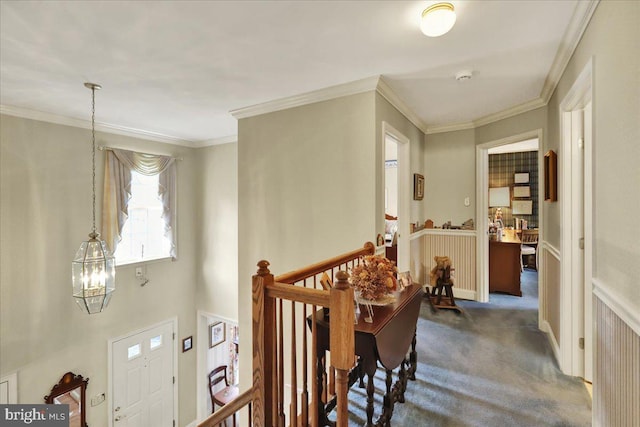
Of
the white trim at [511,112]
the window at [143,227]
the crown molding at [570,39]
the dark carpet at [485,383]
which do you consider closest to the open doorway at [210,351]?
the window at [143,227]

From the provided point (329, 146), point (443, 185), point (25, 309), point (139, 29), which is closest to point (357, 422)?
point (329, 146)

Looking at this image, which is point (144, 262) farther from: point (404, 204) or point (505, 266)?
point (505, 266)

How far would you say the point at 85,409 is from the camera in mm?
3902

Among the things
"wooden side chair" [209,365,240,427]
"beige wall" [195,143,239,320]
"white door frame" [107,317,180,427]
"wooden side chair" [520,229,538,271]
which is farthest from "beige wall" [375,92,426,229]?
"wooden side chair" [209,365,240,427]

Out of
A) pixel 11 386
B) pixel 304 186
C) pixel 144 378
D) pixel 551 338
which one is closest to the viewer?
pixel 551 338

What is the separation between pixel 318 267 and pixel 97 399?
4237mm

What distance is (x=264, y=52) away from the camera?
7.32ft

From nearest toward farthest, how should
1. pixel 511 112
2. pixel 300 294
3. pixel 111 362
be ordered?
pixel 300 294 → pixel 511 112 → pixel 111 362

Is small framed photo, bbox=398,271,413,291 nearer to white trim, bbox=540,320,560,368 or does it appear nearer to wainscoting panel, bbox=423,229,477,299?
white trim, bbox=540,320,560,368

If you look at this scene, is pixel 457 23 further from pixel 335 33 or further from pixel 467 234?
pixel 467 234

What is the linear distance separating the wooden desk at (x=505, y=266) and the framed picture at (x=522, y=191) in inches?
110

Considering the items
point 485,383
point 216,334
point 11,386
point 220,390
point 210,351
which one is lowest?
point 220,390

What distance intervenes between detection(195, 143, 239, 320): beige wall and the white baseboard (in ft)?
13.6

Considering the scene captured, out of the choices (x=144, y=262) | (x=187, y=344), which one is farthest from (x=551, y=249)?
(x=187, y=344)
